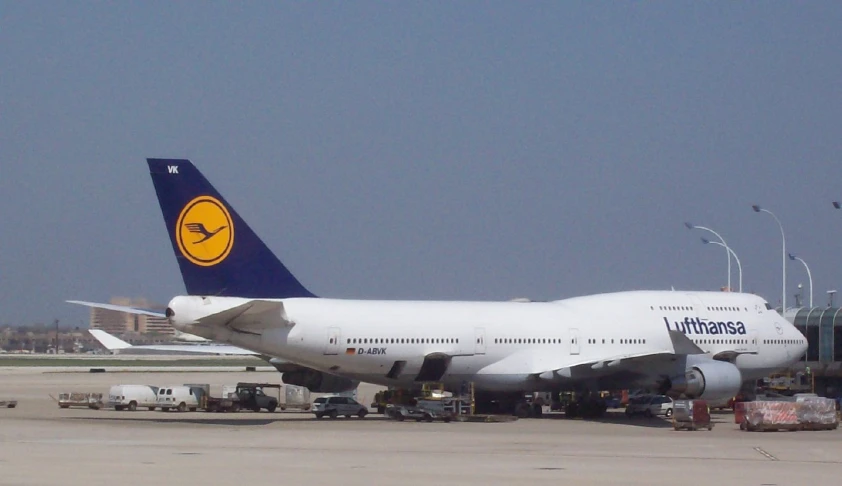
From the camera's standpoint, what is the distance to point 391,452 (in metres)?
30.2

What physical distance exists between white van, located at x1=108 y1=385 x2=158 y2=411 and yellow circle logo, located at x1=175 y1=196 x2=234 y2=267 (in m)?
12.5


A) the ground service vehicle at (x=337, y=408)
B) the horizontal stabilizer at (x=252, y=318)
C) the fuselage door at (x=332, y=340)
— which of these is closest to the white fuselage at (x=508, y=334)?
the fuselage door at (x=332, y=340)

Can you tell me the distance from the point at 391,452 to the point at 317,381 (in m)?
19.8

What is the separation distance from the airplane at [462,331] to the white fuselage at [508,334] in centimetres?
5

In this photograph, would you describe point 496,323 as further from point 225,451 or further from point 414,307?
point 225,451

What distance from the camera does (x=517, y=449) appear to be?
31.8 metres

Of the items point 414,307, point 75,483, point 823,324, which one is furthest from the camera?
point 823,324

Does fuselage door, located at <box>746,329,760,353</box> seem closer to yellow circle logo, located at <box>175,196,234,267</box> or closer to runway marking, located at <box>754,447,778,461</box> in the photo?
runway marking, located at <box>754,447,778,461</box>

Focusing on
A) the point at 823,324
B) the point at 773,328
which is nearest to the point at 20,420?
the point at 773,328

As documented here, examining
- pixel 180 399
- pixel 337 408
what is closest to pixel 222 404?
pixel 180 399

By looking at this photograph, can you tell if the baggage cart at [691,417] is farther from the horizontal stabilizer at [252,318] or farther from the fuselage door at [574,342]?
the horizontal stabilizer at [252,318]

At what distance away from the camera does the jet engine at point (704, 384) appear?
148 ft

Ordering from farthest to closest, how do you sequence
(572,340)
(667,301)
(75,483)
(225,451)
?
(667,301) → (572,340) → (225,451) → (75,483)

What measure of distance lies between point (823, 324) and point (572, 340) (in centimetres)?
1563
